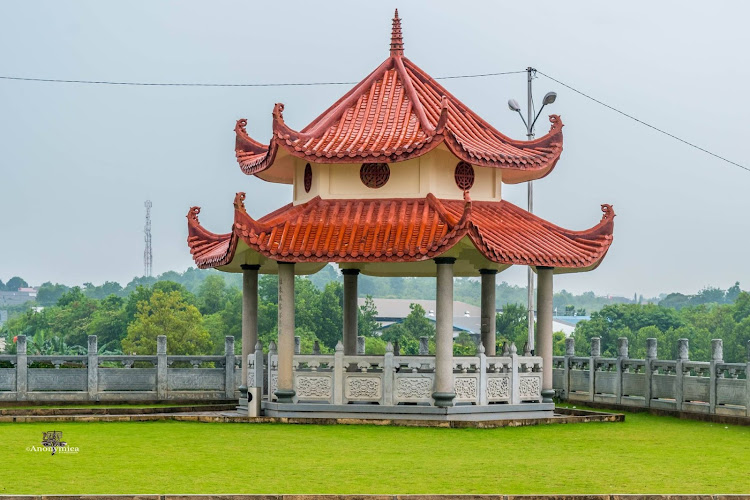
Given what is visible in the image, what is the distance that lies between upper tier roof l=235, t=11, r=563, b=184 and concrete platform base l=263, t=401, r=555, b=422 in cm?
487

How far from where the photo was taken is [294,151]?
24891 millimetres

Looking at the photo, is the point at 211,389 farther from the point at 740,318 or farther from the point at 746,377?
the point at 740,318

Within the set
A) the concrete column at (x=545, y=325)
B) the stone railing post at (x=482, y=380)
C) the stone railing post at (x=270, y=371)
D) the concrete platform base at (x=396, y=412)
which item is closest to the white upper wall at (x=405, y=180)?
the concrete column at (x=545, y=325)

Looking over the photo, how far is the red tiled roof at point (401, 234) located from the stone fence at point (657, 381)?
311 centimetres

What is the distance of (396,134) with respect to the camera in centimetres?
2527

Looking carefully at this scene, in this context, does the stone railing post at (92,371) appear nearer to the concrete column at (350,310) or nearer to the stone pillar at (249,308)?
the stone pillar at (249,308)

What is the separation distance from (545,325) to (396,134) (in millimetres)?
5120

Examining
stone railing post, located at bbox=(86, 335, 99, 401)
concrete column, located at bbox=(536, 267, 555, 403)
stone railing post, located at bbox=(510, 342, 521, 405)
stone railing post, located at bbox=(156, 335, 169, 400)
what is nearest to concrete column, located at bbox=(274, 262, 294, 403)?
stone railing post, located at bbox=(510, 342, 521, 405)

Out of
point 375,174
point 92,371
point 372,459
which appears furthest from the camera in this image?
point 92,371

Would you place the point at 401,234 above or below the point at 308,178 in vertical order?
below

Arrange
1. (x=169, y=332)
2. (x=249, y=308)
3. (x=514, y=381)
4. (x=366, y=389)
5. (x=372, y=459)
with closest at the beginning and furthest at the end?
1. (x=372, y=459)
2. (x=366, y=389)
3. (x=514, y=381)
4. (x=249, y=308)
5. (x=169, y=332)

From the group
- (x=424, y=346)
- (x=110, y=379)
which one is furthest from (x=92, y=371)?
(x=424, y=346)

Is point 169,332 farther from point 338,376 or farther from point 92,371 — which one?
point 338,376

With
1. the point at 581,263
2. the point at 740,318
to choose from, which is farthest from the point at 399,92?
the point at 740,318
